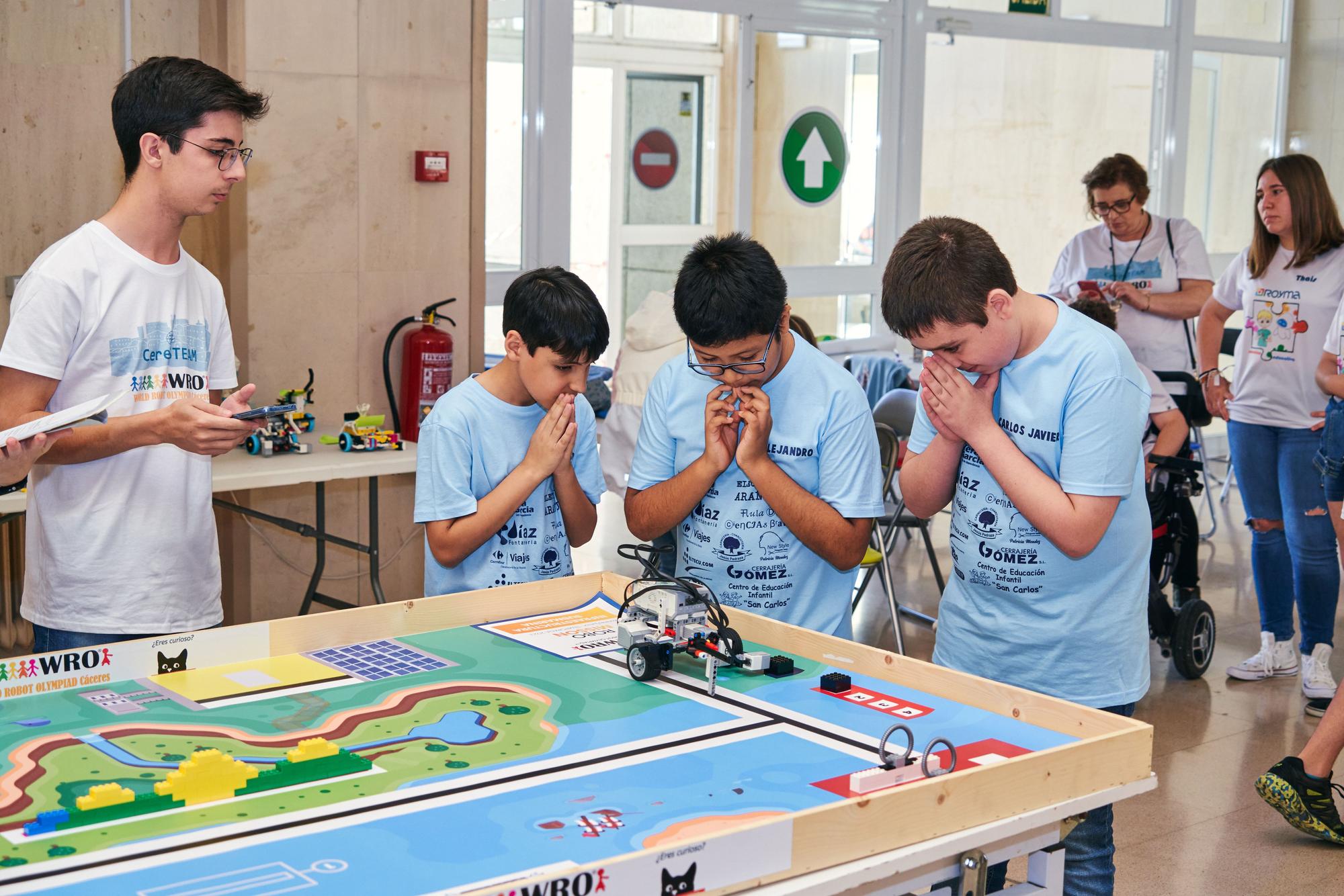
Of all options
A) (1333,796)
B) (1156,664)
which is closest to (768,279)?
(1333,796)

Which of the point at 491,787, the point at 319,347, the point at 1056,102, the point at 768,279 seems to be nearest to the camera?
the point at 491,787

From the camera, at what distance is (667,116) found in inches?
255

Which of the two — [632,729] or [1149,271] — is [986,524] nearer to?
[632,729]

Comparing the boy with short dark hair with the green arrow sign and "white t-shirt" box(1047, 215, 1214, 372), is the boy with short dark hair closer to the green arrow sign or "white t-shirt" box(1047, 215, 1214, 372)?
"white t-shirt" box(1047, 215, 1214, 372)

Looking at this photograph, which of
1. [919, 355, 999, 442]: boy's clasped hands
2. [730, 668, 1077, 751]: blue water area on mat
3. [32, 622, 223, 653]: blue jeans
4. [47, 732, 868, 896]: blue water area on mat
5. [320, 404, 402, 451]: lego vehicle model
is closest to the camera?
[47, 732, 868, 896]: blue water area on mat

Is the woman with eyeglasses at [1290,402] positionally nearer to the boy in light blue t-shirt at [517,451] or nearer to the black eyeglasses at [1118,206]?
the black eyeglasses at [1118,206]

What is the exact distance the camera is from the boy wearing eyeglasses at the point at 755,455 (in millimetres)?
2184

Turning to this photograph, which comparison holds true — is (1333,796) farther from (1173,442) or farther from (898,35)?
(898,35)

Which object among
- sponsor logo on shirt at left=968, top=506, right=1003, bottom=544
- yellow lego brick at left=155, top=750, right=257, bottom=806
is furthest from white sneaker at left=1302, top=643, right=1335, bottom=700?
yellow lego brick at left=155, top=750, right=257, bottom=806

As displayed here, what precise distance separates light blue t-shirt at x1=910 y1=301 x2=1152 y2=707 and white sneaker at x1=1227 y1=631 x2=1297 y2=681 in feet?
8.06

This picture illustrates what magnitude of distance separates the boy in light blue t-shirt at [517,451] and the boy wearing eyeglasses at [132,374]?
1.19 feet

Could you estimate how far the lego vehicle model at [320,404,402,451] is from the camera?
12.9ft

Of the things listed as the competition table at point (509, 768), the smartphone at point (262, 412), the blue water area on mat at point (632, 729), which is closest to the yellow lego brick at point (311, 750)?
the competition table at point (509, 768)

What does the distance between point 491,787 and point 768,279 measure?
3.35 ft
